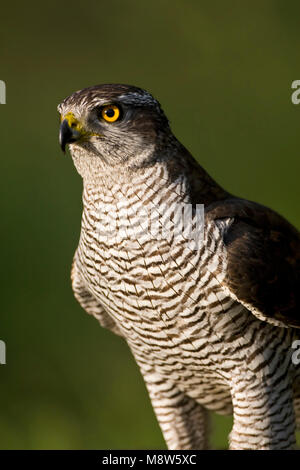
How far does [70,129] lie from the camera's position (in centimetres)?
226

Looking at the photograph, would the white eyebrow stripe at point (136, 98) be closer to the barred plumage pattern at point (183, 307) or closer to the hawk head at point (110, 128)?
the hawk head at point (110, 128)

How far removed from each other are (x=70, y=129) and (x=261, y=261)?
0.66 metres

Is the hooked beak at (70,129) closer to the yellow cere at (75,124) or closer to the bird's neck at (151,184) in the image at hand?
the yellow cere at (75,124)

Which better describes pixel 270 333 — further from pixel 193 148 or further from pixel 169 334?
pixel 193 148

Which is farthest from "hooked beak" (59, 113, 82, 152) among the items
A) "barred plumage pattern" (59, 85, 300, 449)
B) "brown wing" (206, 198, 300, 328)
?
"brown wing" (206, 198, 300, 328)

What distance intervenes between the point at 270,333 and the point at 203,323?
0.74 ft

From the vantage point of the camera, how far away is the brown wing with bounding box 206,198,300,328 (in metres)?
2.33

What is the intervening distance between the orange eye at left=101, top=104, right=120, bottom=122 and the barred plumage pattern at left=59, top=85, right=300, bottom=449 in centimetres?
14

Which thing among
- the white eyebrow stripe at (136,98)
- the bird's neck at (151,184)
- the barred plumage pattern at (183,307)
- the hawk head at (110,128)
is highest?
the white eyebrow stripe at (136,98)

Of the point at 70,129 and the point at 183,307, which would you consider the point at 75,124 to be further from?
the point at 183,307

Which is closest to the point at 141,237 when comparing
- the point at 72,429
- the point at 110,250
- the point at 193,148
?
the point at 110,250

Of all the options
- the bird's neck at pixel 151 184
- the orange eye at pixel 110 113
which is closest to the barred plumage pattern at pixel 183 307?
the bird's neck at pixel 151 184

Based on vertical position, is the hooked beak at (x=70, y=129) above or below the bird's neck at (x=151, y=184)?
above

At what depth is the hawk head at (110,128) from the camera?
2.27 m
